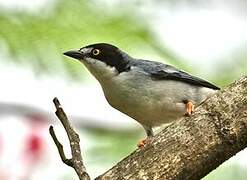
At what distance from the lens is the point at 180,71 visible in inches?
A: 136

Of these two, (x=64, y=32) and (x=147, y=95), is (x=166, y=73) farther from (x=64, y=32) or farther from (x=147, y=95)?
(x=64, y=32)

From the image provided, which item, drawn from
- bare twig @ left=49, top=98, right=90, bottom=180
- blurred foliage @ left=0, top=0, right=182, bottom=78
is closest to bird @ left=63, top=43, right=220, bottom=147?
blurred foliage @ left=0, top=0, right=182, bottom=78

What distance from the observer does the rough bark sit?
221 centimetres

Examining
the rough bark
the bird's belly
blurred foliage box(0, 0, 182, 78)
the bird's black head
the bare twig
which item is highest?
the bird's black head

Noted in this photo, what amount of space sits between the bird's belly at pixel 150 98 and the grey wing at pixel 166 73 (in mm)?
33

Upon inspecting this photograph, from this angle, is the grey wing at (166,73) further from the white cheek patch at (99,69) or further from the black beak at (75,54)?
the black beak at (75,54)

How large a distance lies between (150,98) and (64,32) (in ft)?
2.00

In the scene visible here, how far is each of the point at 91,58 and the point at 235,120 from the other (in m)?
1.37

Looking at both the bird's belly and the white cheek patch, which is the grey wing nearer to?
the bird's belly

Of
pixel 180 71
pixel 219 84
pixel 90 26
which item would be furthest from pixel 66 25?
pixel 219 84

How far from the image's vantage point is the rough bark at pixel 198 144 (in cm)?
221

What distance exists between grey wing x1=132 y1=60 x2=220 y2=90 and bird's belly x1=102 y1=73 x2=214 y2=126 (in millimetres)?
33

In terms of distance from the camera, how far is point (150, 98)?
11.0 ft

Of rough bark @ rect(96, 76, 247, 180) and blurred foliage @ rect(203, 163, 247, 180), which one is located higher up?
blurred foliage @ rect(203, 163, 247, 180)
